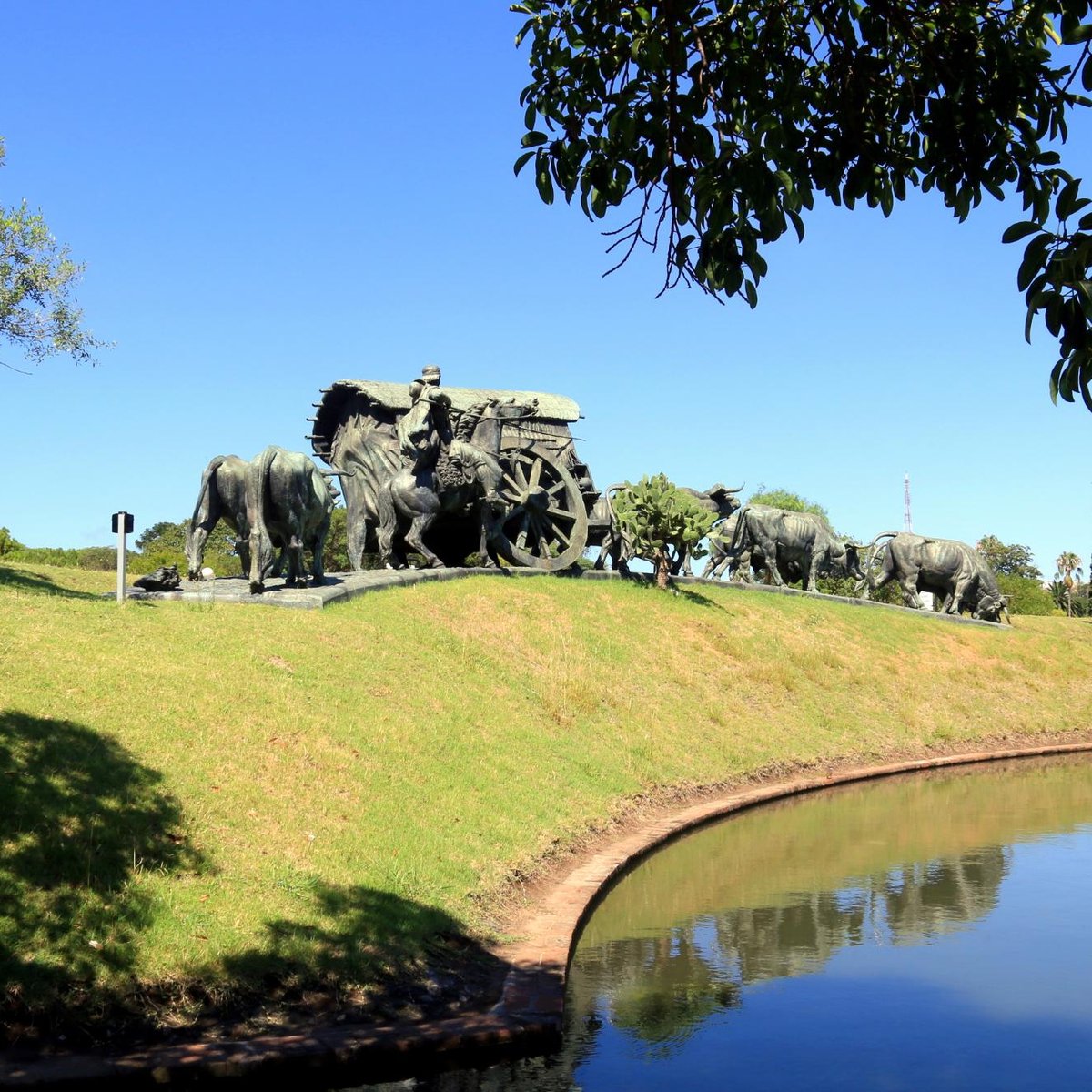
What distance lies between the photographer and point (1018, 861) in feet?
44.8

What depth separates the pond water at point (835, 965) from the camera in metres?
7.39

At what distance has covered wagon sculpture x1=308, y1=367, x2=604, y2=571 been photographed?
2089 cm

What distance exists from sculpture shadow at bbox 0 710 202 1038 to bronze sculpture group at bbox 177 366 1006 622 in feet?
24.7

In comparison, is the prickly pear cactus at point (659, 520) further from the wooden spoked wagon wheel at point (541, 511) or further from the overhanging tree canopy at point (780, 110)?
the overhanging tree canopy at point (780, 110)

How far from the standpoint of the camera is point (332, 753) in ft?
37.3

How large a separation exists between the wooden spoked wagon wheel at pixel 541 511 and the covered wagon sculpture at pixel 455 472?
2 cm

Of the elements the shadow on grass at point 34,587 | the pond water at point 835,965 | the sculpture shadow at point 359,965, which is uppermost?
the shadow on grass at point 34,587

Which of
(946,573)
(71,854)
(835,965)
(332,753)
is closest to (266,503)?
(332,753)

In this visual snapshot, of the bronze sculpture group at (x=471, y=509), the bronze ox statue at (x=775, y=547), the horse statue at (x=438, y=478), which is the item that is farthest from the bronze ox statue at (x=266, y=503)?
the bronze ox statue at (x=775, y=547)

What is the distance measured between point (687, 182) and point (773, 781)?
44.1ft

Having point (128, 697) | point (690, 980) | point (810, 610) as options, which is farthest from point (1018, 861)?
point (810, 610)

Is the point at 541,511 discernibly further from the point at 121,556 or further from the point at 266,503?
the point at 121,556

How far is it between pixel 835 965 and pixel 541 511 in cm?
1646

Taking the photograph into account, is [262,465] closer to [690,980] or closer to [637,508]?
[690,980]
